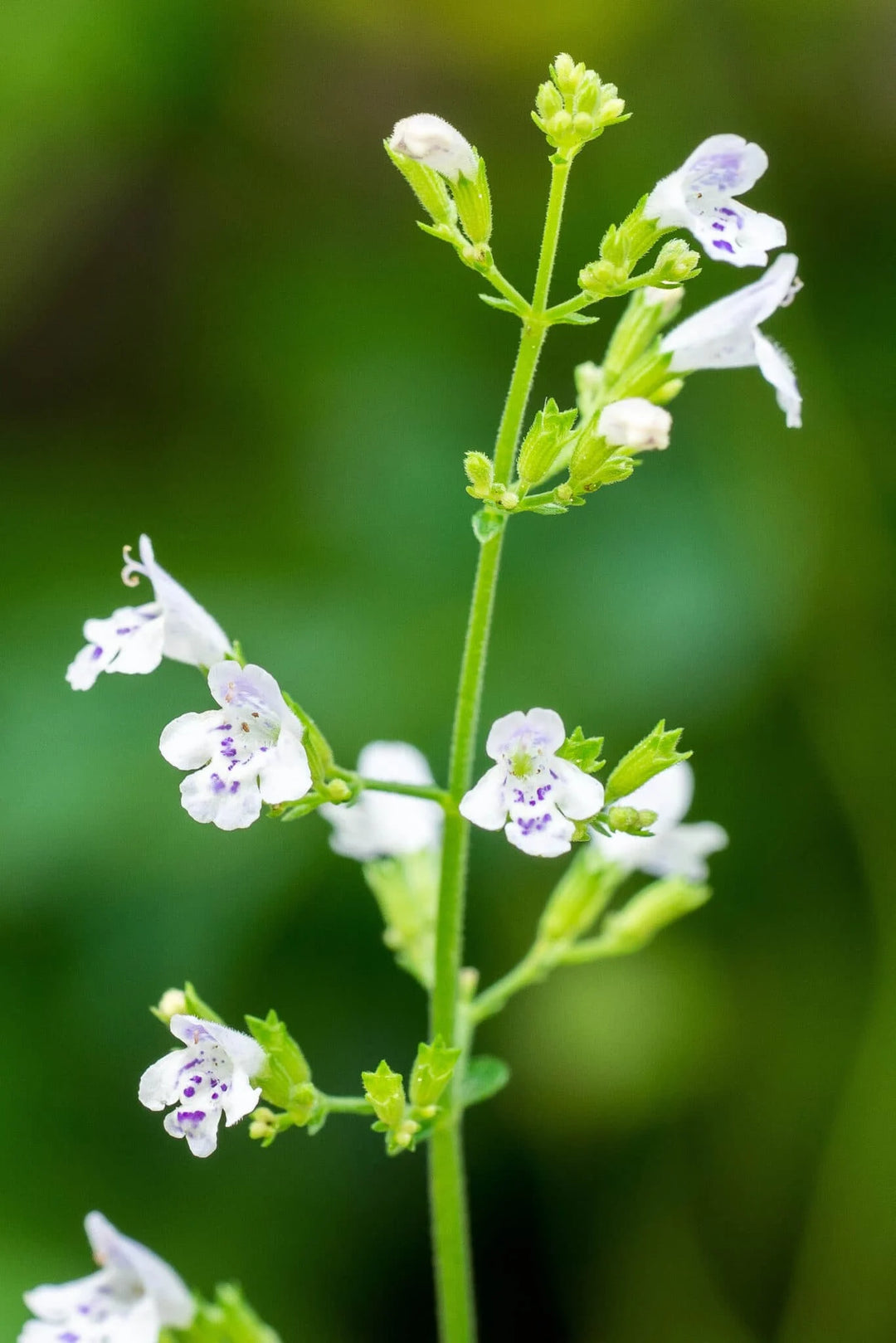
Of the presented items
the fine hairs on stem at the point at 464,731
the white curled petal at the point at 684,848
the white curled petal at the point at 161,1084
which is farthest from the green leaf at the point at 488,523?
the white curled petal at the point at 684,848

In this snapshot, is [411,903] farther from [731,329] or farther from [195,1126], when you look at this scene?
[731,329]

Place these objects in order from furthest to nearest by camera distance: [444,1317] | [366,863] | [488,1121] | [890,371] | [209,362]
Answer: [209,362], [890,371], [488,1121], [366,863], [444,1317]

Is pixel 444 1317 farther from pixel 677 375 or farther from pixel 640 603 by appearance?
pixel 640 603

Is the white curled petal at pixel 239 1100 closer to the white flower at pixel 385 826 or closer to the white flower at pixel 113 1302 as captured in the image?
the white flower at pixel 113 1302

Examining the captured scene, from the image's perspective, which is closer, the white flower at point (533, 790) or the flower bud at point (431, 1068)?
the white flower at point (533, 790)

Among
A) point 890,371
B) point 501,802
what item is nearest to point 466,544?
point 890,371
